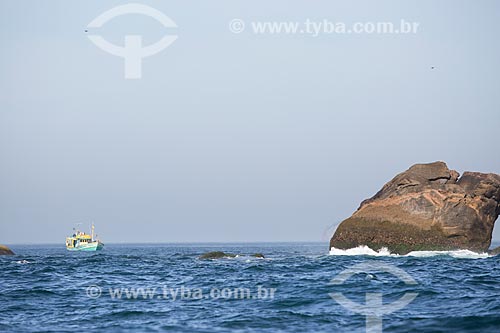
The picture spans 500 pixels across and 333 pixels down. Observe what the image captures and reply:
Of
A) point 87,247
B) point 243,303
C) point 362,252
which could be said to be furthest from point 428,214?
point 87,247

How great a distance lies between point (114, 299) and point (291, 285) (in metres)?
9.60

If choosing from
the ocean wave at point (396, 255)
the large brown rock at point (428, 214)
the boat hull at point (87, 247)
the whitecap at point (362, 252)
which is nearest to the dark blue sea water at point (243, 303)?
the ocean wave at point (396, 255)

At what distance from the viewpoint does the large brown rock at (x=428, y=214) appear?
68500mm

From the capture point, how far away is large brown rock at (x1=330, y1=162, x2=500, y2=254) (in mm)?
68500

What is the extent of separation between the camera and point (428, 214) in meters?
69.7
